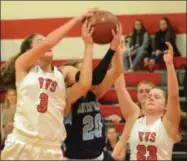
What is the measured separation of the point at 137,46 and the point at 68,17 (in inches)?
61.8

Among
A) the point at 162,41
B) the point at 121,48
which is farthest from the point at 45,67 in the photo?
the point at 162,41

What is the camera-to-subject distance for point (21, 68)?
Result: 3090mm

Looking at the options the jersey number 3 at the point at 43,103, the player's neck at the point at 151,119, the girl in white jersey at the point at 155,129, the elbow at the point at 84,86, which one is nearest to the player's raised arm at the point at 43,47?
the jersey number 3 at the point at 43,103

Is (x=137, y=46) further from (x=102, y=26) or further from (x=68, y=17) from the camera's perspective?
(x=102, y=26)

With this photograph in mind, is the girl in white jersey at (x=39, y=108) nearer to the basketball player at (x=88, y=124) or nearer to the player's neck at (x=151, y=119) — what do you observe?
the basketball player at (x=88, y=124)

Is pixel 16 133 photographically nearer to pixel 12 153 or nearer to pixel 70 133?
pixel 12 153

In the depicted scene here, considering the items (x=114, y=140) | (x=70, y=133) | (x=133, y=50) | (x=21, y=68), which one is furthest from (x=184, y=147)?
(x=21, y=68)

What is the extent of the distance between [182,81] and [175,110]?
13.4 ft

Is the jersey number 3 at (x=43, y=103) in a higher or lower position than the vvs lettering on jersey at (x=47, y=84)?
lower

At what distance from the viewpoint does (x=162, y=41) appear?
823 centimetres

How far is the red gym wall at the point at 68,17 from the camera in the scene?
342 inches

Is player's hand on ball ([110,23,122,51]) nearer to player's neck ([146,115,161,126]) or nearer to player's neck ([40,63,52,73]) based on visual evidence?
player's neck ([40,63,52,73])

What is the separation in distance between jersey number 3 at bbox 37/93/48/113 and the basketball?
52cm

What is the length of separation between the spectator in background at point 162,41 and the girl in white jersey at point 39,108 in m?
5.15
